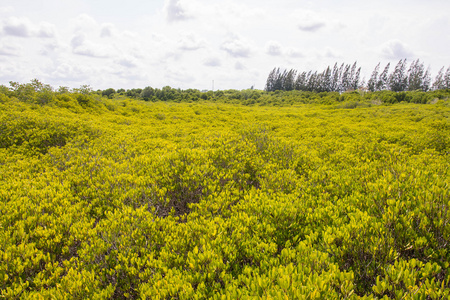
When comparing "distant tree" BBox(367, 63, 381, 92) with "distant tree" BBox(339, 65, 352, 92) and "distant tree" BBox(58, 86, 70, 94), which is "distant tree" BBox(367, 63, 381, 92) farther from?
"distant tree" BBox(58, 86, 70, 94)

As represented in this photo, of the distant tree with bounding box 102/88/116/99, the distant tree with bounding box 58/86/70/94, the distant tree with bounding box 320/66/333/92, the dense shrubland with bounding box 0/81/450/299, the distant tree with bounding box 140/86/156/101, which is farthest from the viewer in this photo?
the distant tree with bounding box 320/66/333/92

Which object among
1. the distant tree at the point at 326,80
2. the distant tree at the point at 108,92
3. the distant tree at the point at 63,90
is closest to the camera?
the distant tree at the point at 63,90

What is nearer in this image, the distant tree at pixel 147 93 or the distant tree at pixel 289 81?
the distant tree at pixel 147 93

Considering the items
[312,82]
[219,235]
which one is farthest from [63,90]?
[312,82]

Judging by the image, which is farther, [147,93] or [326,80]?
[326,80]

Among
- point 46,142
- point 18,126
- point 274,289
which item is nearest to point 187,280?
point 274,289

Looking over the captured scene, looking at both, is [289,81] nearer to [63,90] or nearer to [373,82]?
[373,82]

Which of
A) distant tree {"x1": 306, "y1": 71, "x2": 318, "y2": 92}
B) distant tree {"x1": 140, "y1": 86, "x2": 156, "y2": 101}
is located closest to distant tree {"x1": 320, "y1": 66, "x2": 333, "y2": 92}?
distant tree {"x1": 306, "y1": 71, "x2": 318, "y2": 92}

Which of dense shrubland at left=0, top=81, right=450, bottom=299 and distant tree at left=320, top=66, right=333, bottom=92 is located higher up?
distant tree at left=320, top=66, right=333, bottom=92

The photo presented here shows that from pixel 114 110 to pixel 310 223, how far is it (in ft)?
83.8

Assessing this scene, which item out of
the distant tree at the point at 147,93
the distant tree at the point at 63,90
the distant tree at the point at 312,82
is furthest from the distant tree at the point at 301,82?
the distant tree at the point at 63,90

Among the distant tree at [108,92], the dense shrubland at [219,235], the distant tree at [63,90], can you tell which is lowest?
the dense shrubland at [219,235]

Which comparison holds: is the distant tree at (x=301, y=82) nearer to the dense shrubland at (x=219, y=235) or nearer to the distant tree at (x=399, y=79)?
the distant tree at (x=399, y=79)

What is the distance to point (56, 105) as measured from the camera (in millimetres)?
18297
